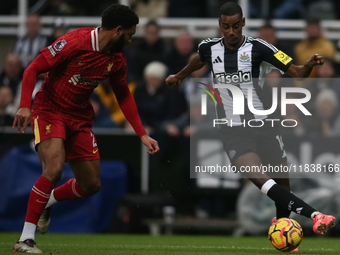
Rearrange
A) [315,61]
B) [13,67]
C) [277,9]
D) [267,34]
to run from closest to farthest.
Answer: [315,61], [267,34], [13,67], [277,9]

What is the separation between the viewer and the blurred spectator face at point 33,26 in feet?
37.0

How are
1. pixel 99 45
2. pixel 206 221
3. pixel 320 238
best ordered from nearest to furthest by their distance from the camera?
pixel 99 45 → pixel 320 238 → pixel 206 221

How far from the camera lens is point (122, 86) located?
644 centimetres

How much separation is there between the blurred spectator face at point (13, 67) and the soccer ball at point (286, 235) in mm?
6687

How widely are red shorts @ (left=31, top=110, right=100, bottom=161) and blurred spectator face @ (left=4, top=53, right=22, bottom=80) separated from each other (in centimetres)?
497

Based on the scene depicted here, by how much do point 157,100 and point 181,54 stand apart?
126 cm

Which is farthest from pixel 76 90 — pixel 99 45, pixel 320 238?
pixel 320 238

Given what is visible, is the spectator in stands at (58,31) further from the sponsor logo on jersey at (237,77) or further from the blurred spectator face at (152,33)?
the sponsor logo on jersey at (237,77)

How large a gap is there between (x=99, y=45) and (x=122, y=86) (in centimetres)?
64

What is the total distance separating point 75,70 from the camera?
5984 mm

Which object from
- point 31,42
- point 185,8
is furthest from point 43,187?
point 185,8

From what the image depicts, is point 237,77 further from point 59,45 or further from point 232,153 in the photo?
point 59,45

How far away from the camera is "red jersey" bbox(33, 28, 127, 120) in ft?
19.2

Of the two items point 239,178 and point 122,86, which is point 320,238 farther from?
point 122,86
